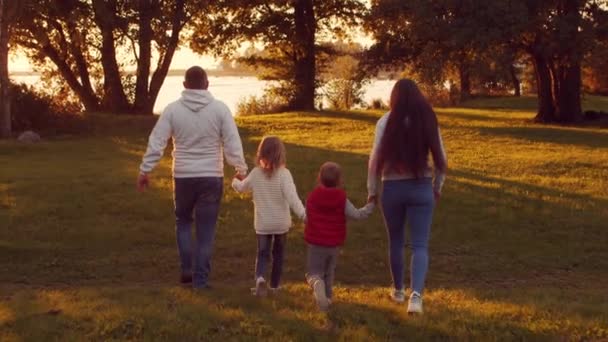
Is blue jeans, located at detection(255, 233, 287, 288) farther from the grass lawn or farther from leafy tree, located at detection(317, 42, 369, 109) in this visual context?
leafy tree, located at detection(317, 42, 369, 109)

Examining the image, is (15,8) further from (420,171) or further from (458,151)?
(420,171)

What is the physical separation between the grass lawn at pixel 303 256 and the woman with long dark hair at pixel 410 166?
2.05 ft

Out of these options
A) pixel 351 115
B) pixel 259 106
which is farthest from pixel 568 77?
pixel 259 106

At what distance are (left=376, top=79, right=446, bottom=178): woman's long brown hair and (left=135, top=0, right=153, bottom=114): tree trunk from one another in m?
27.3

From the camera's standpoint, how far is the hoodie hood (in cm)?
792

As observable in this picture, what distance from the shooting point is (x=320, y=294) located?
23.6 ft

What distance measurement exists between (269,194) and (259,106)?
37843mm

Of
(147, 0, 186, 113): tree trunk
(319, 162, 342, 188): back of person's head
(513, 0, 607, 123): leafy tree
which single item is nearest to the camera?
(319, 162, 342, 188): back of person's head

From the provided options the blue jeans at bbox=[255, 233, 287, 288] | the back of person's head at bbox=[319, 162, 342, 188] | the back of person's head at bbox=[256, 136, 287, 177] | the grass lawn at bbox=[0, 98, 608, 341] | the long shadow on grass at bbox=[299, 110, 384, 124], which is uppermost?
the back of person's head at bbox=[256, 136, 287, 177]

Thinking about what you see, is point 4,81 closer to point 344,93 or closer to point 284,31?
point 284,31

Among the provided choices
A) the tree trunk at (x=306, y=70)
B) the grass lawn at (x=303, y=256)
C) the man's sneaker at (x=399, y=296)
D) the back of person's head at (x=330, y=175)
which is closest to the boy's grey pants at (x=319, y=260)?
the grass lawn at (x=303, y=256)

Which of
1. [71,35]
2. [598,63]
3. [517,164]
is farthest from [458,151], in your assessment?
[71,35]

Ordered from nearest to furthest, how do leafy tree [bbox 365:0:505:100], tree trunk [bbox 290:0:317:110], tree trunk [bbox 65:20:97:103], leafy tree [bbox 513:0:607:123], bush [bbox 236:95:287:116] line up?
leafy tree [bbox 365:0:505:100]
leafy tree [bbox 513:0:607:123]
tree trunk [bbox 65:20:97:103]
tree trunk [bbox 290:0:317:110]
bush [bbox 236:95:287:116]

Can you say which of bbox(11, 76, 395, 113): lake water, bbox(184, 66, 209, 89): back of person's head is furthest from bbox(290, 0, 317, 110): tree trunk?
bbox(184, 66, 209, 89): back of person's head
